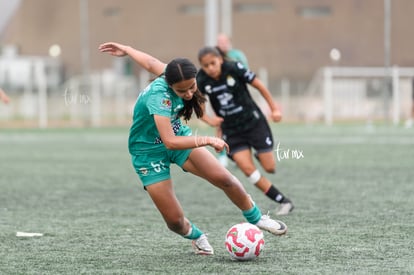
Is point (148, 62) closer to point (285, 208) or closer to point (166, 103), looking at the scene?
point (166, 103)

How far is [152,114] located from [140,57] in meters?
0.96

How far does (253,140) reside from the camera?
10102 mm

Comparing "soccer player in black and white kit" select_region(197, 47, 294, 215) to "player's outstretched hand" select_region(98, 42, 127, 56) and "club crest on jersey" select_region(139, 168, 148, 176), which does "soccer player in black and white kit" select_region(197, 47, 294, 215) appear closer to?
"player's outstretched hand" select_region(98, 42, 127, 56)

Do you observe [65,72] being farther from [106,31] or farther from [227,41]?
[227,41]

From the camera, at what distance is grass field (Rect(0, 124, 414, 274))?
6.57m

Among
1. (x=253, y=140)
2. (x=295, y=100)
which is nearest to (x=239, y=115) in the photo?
(x=253, y=140)

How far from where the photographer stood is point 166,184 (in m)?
6.98

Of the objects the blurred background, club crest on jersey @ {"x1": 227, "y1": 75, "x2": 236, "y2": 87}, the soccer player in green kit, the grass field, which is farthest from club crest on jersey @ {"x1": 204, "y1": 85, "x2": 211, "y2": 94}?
the blurred background

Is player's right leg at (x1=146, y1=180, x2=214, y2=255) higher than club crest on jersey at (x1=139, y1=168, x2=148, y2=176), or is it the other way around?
club crest on jersey at (x1=139, y1=168, x2=148, y2=176)

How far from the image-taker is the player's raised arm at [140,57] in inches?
287

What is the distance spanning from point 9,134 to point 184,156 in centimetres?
2066

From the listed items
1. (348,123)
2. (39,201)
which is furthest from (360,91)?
(39,201)

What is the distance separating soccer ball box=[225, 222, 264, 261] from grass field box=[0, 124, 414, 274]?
6cm

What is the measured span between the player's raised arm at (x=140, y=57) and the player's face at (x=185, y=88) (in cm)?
67
